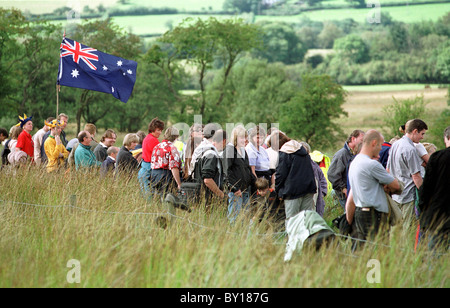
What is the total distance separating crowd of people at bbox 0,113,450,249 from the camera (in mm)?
5848

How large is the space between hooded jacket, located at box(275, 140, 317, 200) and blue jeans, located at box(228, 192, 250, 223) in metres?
0.59

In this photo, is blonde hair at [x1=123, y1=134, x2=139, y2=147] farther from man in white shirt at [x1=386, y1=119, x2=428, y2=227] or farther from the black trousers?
the black trousers

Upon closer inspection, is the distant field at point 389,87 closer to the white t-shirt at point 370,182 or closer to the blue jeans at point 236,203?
the blue jeans at point 236,203

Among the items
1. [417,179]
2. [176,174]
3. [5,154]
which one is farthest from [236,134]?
[5,154]

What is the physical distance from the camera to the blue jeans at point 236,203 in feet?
25.0

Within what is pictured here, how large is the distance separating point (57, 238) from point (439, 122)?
1875 inches

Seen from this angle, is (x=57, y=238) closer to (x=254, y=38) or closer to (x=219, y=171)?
(x=219, y=171)

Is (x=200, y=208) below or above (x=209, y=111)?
above

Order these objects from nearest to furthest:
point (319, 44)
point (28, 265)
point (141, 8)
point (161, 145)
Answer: point (28, 265)
point (161, 145)
point (319, 44)
point (141, 8)

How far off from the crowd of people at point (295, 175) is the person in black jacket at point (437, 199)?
0.04 ft

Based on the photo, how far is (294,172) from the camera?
766 cm

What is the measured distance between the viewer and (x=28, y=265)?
5422 millimetres
